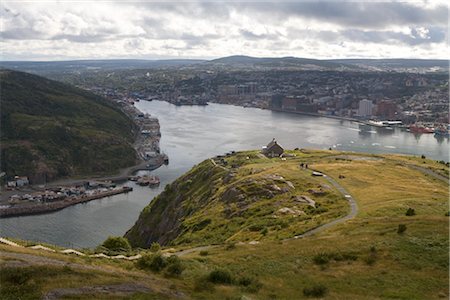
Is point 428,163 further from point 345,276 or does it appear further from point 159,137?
point 159,137

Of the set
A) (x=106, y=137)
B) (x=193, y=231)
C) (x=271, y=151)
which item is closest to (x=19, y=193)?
(x=106, y=137)

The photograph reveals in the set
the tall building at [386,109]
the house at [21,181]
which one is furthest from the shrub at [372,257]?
the tall building at [386,109]

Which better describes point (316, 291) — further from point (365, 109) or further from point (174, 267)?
point (365, 109)

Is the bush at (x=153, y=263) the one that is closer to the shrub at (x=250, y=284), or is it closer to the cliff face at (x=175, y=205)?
the shrub at (x=250, y=284)

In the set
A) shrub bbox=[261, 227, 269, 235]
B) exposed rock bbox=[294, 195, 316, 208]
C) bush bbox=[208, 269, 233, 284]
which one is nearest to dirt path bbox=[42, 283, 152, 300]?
bush bbox=[208, 269, 233, 284]

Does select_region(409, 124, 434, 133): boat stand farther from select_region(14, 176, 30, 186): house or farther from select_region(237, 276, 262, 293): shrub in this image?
select_region(237, 276, 262, 293): shrub
